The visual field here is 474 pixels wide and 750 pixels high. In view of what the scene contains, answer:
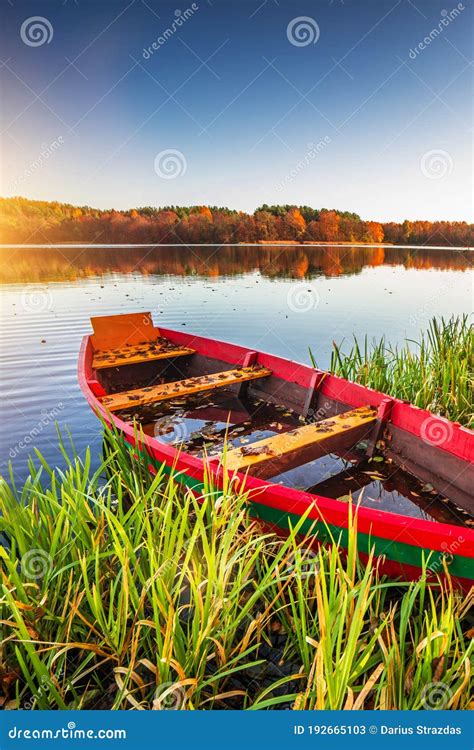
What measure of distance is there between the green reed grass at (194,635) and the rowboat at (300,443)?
315mm

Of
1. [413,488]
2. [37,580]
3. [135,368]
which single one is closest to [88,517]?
[37,580]

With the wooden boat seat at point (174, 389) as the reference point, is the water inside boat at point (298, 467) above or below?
below

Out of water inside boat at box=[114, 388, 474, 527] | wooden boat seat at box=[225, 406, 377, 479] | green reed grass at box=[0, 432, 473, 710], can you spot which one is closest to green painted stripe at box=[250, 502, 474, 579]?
green reed grass at box=[0, 432, 473, 710]

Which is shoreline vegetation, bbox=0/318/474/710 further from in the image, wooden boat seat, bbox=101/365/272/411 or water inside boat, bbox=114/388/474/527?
wooden boat seat, bbox=101/365/272/411

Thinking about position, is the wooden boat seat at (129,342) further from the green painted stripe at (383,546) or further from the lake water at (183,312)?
the green painted stripe at (383,546)

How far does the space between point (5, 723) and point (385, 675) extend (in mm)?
1397

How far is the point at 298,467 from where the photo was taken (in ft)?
14.5

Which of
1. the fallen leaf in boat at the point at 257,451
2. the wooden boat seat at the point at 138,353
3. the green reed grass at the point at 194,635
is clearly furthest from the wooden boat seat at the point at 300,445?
the wooden boat seat at the point at 138,353

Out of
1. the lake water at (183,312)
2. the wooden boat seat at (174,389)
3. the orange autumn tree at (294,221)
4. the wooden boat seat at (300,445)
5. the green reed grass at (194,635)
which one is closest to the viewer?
the green reed grass at (194,635)

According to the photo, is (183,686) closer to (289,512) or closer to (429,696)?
(429,696)

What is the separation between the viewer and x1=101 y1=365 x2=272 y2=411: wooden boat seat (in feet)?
15.3

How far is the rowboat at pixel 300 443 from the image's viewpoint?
261 centimetres

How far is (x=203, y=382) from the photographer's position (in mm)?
5273

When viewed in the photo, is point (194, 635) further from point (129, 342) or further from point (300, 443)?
point (129, 342)
